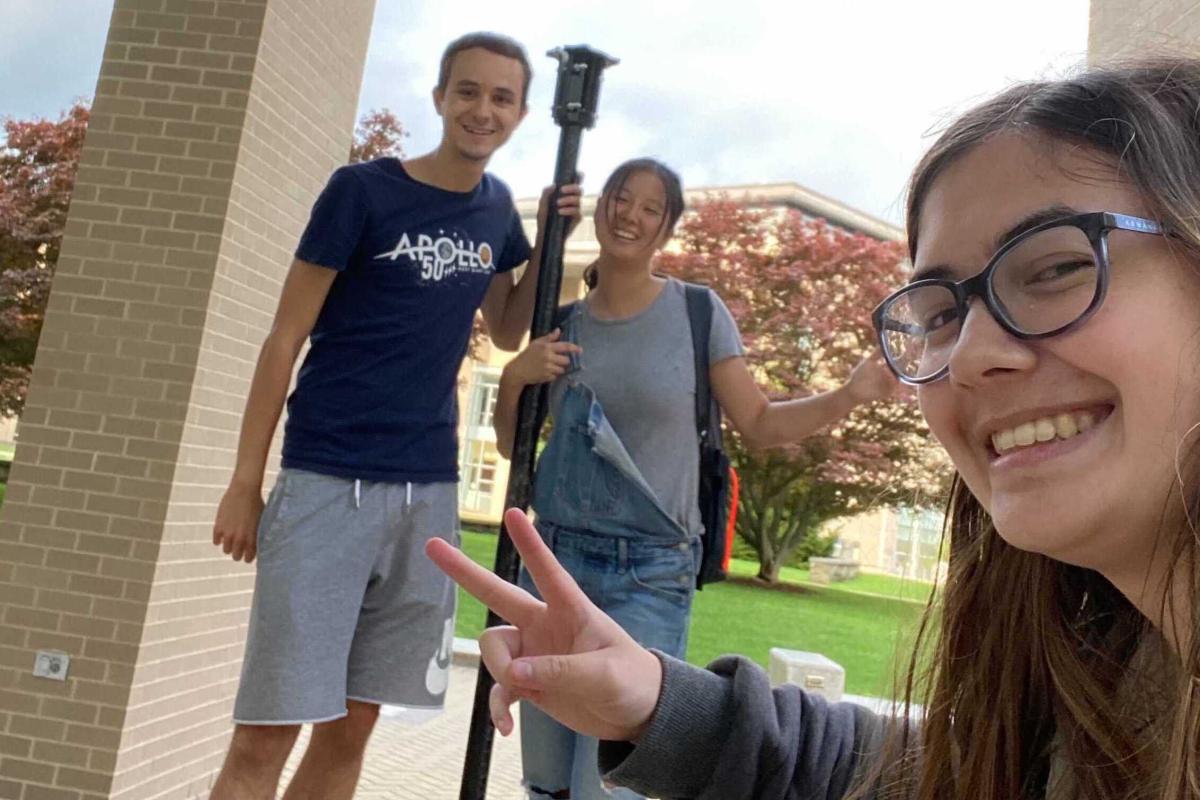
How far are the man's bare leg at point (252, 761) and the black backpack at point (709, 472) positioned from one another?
0.90 meters

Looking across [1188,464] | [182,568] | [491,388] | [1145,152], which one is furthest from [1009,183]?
[491,388]

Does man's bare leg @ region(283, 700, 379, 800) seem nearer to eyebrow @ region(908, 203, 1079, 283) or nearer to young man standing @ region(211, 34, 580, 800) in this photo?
young man standing @ region(211, 34, 580, 800)

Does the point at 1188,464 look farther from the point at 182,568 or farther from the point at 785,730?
the point at 182,568

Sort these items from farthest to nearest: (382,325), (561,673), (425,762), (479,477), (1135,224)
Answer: (479,477), (425,762), (382,325), (561,673), (1135,224)

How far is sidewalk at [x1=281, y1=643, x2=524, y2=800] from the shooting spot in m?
3.66

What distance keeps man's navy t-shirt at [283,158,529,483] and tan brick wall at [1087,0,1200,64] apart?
181 centimetres

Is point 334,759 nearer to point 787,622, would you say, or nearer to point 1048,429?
point 1048,429

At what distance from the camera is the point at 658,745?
1072 millimetres

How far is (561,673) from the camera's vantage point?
989 mm

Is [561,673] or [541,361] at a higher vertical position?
[541,361]

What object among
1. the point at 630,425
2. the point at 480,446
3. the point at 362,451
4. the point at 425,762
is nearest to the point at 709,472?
the point at 630,425

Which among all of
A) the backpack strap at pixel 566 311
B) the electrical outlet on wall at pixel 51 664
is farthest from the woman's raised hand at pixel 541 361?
the electrical outlet on wall at pixel 51 664

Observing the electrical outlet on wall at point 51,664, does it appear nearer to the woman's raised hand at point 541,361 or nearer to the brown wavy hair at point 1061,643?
the woman's raised hand at point 541,361

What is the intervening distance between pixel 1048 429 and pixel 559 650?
21.4 inches
